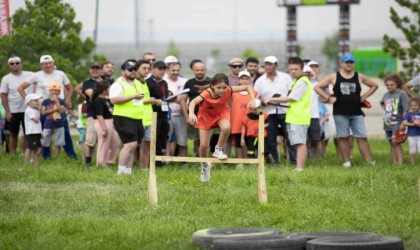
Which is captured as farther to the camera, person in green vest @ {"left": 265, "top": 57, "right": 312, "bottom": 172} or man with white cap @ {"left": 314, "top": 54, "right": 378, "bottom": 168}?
man with white cap @ {"left": 314, "top": 54, "right": 378, "bottom": 168}

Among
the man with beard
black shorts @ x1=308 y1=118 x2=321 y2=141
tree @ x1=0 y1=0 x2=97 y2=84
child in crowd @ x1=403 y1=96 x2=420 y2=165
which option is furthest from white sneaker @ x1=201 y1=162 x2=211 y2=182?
tree @ x1=0 y1=0 x2=97 y2=84

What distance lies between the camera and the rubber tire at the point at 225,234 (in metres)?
10.8

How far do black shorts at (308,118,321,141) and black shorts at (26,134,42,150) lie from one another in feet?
17.0

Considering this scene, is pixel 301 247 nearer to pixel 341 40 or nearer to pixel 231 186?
pixel 231 186

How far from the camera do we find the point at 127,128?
1814 cm

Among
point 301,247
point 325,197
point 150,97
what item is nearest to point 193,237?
point 301,247

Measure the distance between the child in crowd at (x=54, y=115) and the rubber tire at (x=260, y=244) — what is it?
35.4ft

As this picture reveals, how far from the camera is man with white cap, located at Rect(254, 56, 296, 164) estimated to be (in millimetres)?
20531

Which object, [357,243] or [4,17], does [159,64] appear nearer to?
[4,17]

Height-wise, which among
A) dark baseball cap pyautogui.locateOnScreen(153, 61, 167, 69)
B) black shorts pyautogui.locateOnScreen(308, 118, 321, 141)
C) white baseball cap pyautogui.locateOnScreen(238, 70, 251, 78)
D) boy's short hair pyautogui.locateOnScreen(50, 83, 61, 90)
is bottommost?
black shorts pyautogui.locateOnScreen(308, 118, 321, 141)

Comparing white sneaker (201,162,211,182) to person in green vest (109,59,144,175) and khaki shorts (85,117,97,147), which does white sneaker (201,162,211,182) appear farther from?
khaki shorts (85,117,97,147)

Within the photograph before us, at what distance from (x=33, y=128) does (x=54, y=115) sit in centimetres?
74

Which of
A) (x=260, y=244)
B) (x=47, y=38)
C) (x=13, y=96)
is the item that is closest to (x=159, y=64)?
(x=13, y=96)

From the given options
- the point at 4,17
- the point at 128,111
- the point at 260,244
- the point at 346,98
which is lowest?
the point at 260,244
